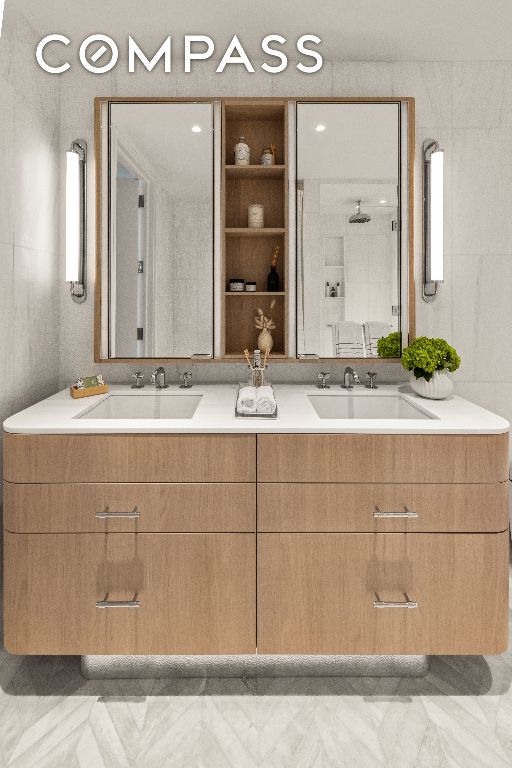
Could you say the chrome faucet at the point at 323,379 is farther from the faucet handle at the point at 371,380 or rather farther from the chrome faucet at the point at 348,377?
the faucet handle at the point at 371,380

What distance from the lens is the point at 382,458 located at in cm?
168

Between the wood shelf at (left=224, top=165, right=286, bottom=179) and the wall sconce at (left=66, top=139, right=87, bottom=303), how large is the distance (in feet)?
2.03

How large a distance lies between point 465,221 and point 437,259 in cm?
24

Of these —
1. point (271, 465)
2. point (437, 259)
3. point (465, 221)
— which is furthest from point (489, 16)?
point (271, 465)

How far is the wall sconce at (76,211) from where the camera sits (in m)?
2.35

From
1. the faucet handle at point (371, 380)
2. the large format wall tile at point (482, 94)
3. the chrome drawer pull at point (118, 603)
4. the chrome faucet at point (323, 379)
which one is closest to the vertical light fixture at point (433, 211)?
the large format wall tile at point (482, 94)

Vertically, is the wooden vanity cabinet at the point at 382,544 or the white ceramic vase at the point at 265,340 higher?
the white ceramic vase at the point at 265,340

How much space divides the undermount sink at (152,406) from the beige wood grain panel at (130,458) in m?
0.63

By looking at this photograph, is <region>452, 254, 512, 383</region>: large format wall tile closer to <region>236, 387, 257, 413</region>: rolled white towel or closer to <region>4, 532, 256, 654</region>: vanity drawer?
<region>236, 387, 257, 413</region>: rolled white towel

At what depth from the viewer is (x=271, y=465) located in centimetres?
169

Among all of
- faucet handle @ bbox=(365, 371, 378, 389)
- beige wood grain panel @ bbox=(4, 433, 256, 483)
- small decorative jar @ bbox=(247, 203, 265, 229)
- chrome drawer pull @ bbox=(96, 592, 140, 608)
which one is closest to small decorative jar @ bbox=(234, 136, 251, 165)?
small decorative jar @ bbox=(247, 203, 265, 229)

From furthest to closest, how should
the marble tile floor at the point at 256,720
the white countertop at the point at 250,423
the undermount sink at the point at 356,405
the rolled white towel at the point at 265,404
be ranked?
the undermount sink at the point at 356,405 < the rolled white towel at the point at 265,404 < the white countertop at the point at 250,423 < the marble tile floor at the point at 256,720

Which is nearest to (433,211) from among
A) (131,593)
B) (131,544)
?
(131,544)

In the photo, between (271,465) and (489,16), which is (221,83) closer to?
(489,16)
